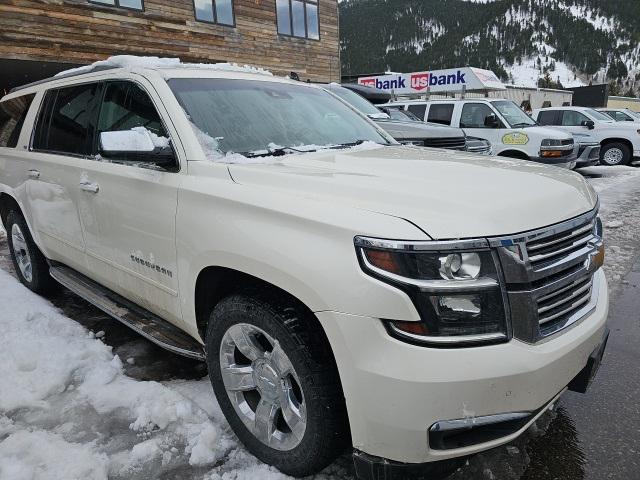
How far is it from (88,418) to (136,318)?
0.61 metres

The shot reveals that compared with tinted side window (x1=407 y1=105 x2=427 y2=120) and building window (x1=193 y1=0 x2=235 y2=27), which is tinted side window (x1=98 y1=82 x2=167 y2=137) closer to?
tinted side window (x1=407 y1=105 x2=427 y2=120)

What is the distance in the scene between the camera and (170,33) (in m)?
12.8

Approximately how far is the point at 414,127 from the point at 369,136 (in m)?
4.77

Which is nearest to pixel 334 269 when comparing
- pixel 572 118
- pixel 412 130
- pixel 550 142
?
pixel 412 130

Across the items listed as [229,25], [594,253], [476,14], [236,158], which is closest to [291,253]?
[236,158]

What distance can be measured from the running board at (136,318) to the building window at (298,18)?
45.6ft

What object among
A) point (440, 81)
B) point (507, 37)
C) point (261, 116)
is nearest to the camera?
point (261, 116)

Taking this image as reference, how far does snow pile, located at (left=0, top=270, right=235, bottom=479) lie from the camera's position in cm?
229

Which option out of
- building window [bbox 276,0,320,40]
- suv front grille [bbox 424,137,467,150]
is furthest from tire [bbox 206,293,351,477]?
building window [bbox 276,0,320,40]

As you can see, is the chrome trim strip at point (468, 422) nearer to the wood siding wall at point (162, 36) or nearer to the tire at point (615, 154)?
the wood siding wall at point (162, 36)

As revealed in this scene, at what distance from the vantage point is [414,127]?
786 cm

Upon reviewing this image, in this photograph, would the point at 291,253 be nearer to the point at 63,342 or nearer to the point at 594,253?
the point at 594,253

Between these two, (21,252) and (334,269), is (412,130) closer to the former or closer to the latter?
(21,252)

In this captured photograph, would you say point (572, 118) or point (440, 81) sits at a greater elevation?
point (440, 81)
